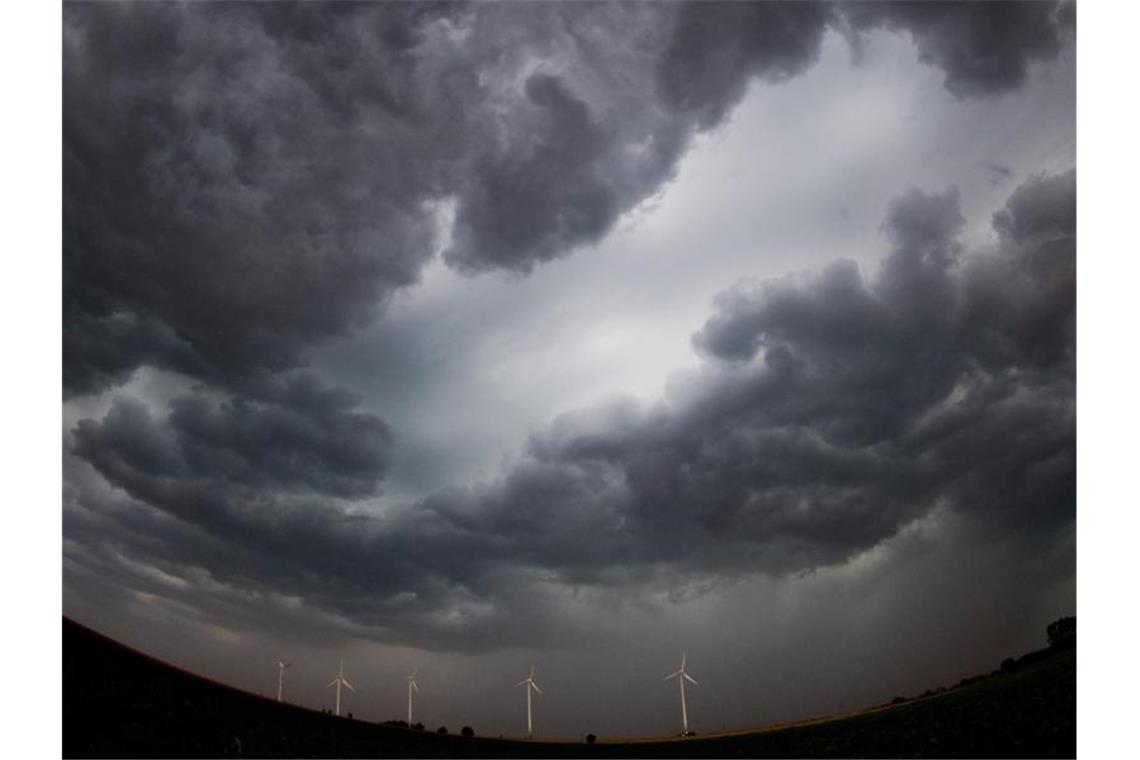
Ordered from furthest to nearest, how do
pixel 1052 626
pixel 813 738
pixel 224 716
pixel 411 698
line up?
1. pixel 411 698
2. pixel 1052 626
3. pixel 813 738
4. pixel 224 716

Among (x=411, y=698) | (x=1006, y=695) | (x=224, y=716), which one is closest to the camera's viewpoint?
(x=224, y=716)

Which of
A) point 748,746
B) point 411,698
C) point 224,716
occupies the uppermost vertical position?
point 224,716

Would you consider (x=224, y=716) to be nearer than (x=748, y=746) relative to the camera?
Yes

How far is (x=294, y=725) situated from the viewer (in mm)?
50312

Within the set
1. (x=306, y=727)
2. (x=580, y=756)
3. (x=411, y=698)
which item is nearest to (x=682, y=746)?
(x=580, y=756)

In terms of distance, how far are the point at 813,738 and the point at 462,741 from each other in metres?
38.9

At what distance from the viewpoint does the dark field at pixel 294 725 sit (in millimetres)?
35188

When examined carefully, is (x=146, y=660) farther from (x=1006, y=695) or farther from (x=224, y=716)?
(x=1006, y=695)

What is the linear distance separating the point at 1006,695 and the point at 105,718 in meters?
62.6

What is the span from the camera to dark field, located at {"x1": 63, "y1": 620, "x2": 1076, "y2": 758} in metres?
35.2

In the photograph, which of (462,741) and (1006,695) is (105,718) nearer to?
(462,741)

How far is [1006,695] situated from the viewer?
5084 cm
